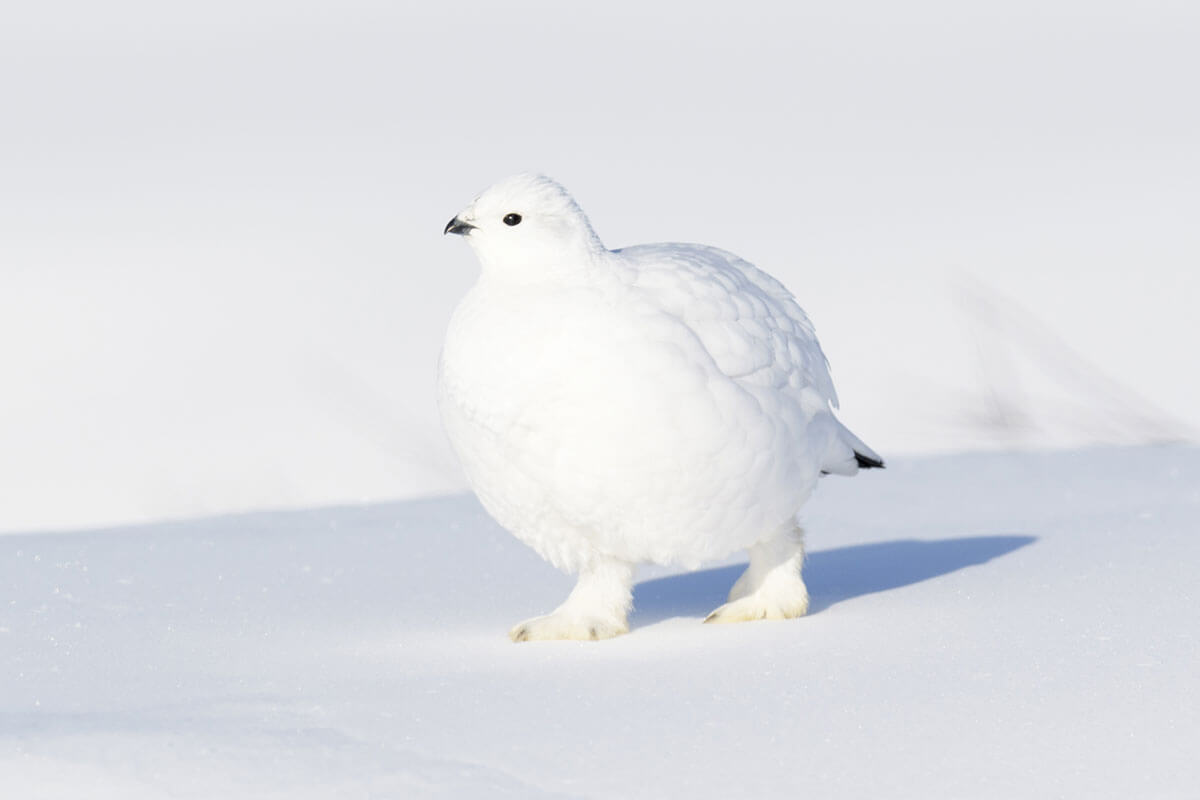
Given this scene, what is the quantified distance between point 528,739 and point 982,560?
2.54 metres

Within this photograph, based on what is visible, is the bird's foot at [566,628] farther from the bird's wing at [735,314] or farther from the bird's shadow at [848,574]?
the bird's wing at [735,314]

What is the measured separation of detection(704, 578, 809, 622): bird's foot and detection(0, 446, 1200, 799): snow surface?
83 millimetres

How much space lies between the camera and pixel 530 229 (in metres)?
4.66

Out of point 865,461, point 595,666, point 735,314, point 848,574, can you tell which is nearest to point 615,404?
point 735,314

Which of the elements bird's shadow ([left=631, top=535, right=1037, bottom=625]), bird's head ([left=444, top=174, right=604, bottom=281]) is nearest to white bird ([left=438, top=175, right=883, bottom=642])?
bird's head ([left=444, top=174, right=604, bottom=281])

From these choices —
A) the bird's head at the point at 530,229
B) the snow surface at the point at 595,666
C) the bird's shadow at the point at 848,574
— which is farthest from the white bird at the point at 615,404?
the bird's shadow at the point at 848,574

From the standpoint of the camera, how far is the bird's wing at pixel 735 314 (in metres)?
4.64

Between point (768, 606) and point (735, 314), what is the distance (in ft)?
2.72

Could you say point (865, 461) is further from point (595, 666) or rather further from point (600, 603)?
point (595, 666)

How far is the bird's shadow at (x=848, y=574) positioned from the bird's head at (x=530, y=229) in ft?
3.59

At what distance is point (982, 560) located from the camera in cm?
573

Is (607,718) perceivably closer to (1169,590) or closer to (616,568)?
(616,568)

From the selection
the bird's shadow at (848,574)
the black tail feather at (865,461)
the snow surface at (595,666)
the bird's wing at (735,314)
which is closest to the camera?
the snow surface at (595,666)

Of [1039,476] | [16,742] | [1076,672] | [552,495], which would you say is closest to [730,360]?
[552,495]
